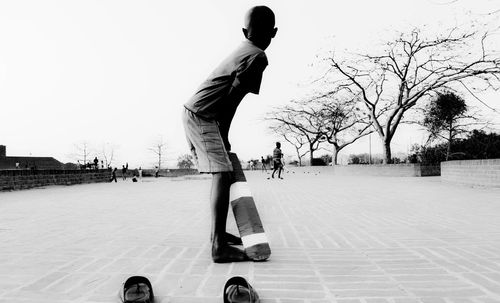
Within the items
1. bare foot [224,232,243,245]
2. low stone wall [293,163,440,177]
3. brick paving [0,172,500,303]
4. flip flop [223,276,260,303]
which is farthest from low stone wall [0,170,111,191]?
low stone wall [293,163,440,177]

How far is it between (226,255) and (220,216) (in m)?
0.30

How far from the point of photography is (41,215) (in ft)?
18.8

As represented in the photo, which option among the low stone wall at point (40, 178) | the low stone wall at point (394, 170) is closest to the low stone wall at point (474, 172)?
the low stone wall at point (394, 170)

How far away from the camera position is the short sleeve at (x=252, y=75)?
259cm

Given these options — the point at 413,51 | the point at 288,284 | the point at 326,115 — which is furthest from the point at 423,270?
the point at 326,115

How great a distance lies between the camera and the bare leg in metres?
2.73

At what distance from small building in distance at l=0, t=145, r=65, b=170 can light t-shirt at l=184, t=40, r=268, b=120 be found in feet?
202

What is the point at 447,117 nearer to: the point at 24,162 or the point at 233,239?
the point at 233,239

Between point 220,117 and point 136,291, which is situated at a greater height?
point 220,117

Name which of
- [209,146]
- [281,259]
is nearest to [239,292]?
[281,259]

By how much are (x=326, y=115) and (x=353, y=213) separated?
27.1 meters

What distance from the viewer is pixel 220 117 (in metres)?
2.80

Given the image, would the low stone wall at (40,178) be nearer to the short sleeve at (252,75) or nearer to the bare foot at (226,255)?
the bare foot at (226,255)

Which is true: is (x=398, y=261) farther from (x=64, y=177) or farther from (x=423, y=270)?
(x=64, y=177)
